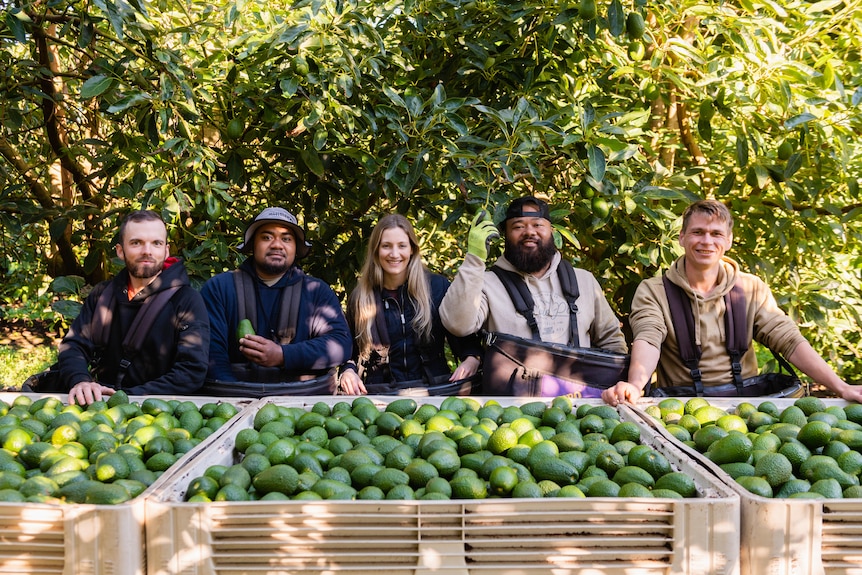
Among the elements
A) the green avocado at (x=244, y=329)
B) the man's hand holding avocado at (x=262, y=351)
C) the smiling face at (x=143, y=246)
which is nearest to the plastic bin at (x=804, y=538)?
the man's hand holding avocado at (x=262, y=351)

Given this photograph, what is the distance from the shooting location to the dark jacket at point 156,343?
3.08 meters

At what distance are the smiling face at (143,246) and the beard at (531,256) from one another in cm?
159

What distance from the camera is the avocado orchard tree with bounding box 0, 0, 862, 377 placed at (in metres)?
3.31

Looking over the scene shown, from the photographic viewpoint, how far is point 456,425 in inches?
98.0

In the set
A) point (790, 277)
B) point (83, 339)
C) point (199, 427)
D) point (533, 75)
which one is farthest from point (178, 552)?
point (790, 277)

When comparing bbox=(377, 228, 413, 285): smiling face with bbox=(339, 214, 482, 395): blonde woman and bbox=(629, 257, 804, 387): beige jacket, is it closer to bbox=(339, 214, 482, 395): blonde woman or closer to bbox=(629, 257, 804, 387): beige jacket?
bbox=(339, 214, 482, 395): blonde woman

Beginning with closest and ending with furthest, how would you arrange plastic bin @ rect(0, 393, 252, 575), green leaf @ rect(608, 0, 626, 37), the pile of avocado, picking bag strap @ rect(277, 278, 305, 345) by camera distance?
plastic bin @ rect(0, 393, 252, 575), the pile of avocado, green leaf @ rect(608, 0, 626, 37), picking bag strap @ rect(277, 278, 305, 345)

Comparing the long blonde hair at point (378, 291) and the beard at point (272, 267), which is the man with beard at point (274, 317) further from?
the long blonde hair at point (378, 291)

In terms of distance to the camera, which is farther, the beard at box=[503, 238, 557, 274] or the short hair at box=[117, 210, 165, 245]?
the beard at box=[503, 238, 557, 274]

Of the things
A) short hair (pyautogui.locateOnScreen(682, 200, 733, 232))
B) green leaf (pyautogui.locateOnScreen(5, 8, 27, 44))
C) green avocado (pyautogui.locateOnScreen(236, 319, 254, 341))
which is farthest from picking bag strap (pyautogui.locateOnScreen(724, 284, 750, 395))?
green leaf (pyautogui.locateOnScreen(5, 8, 27, 44))

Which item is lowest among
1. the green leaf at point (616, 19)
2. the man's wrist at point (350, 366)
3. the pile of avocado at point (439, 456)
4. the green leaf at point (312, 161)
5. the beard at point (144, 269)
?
the pile of avocado at point (439, 456)

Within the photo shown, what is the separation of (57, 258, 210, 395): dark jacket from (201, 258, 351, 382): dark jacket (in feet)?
0.78

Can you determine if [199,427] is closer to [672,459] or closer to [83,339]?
[83,339]

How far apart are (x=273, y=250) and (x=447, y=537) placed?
7.05 ft
